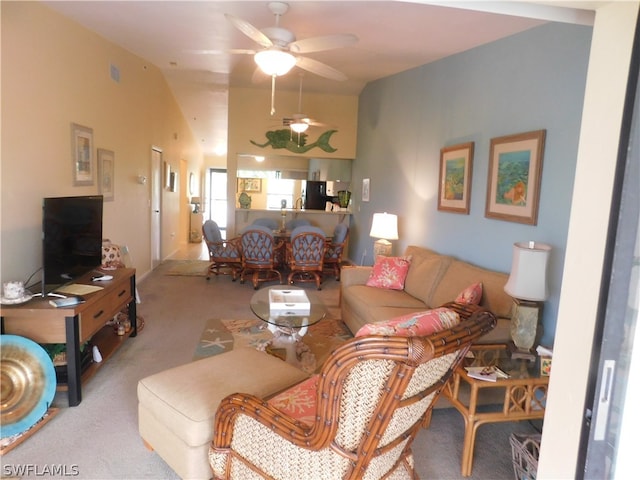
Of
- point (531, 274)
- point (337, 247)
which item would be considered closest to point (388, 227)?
point (337, 247)

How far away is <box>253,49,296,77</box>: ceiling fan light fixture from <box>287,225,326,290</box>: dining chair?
2567 millimetres

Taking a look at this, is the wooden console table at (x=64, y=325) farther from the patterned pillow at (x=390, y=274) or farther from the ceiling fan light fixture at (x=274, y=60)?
the patterned pillow at (x=390, y=274)

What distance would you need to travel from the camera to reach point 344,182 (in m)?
7.45

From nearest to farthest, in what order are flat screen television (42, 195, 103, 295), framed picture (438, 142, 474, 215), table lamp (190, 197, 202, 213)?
flat screen television (42, 195, 103, 295), framed picture (438, 142, 474, 215), table lamp (190, 197, 202, 213)

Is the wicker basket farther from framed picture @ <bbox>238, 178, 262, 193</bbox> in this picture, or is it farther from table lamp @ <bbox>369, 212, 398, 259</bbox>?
framed picture @ <bbox>238, 178, 262, 193</bbox>

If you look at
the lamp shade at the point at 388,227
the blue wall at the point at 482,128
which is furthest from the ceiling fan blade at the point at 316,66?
the lamp shade at the point at 388,227

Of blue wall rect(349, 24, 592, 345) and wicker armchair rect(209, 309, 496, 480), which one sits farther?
blue wall rect(349, 24, 592, 345)

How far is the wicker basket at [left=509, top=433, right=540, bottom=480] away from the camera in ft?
6.04

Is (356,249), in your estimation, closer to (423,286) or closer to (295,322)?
(423,286)

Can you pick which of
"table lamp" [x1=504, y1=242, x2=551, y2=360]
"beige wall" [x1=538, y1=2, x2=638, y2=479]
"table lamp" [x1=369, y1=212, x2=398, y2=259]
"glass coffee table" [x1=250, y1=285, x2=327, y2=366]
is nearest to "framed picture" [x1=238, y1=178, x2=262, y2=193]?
"table lamp" [x1=369, y1=212, x2=398, y2=259]

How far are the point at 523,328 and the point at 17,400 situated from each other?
2.94 meters

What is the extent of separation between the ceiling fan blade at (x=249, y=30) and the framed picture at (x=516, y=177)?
1997 millimetres

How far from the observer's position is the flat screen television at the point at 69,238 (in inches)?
101

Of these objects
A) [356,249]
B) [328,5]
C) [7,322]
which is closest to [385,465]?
[7,322]
